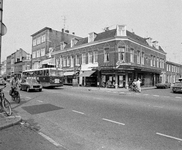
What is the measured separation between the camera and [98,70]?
25.2 metres

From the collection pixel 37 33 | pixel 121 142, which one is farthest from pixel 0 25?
pixel 37 33

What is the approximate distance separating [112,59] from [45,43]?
79.9 ft

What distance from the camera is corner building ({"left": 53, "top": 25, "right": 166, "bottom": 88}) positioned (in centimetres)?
2402

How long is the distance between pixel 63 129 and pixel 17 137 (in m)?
1.34

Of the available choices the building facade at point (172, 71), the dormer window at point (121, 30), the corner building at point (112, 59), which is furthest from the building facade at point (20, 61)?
the building facade at point (172, 71)

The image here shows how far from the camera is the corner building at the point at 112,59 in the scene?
78.8 feet

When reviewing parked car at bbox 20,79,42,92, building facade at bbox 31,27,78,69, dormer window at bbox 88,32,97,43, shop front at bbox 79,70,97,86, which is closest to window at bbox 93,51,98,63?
shop front at bbox 79,70,97,86

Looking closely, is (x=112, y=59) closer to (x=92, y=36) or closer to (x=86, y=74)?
(x=86, y=74)

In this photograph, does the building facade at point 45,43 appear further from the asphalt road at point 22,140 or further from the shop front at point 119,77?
the asphalt road at point 22,140

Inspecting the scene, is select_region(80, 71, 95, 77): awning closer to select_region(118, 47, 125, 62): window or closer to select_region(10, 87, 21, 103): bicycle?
select_region(118, 47, 125, 62): window

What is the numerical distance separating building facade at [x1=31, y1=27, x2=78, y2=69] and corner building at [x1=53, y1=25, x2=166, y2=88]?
8169 mm

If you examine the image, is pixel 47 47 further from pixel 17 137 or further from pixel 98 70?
pixel 17 137

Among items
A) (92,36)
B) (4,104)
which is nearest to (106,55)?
(92,36)

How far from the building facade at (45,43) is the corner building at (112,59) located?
8169 millimetres
